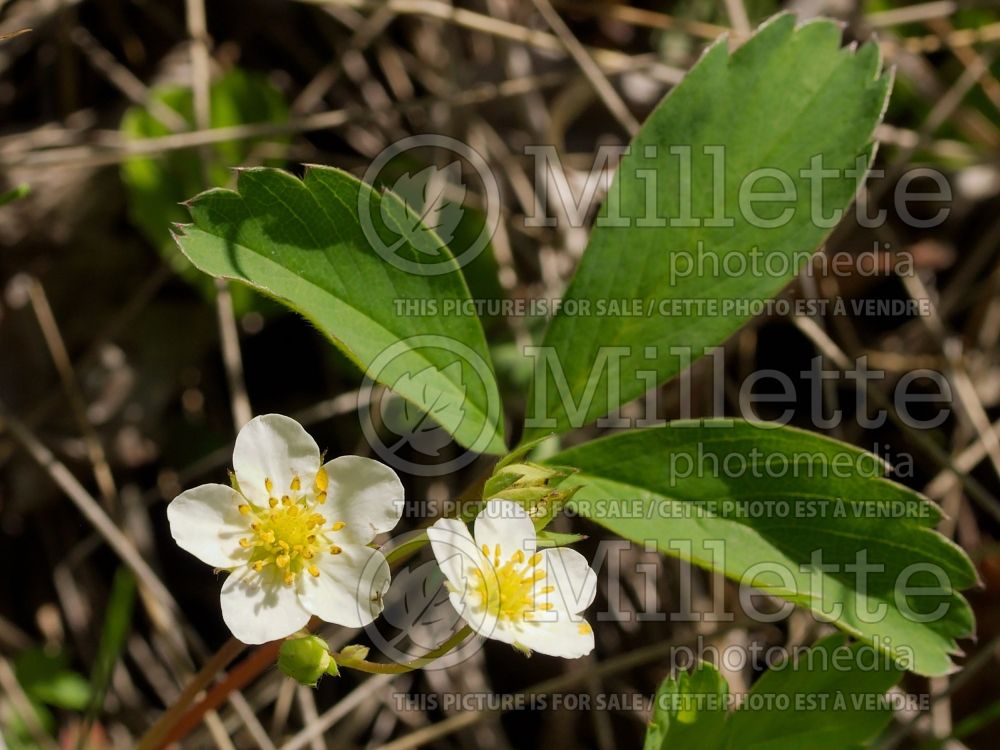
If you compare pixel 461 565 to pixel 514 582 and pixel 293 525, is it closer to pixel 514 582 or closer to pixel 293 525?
pixel 514 582

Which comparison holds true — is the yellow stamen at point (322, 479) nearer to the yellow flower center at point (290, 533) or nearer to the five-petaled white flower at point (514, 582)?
the yellow flower center at point (290, 533)

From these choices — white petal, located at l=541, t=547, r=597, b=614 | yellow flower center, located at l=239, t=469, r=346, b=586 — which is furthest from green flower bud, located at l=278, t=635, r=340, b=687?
white petal, located at l=541, t=547, r=597, b=614

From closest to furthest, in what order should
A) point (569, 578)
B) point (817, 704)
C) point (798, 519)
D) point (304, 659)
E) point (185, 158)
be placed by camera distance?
point (304, 659) → point (569, 578) → point (798, 519) → point (817, 704) → point (185, 158)

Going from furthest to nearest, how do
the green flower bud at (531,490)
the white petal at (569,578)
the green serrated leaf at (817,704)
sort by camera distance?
the green serrated leaf at (817,704) < the white petal at (569,578) < the green flower bud at (531,490)

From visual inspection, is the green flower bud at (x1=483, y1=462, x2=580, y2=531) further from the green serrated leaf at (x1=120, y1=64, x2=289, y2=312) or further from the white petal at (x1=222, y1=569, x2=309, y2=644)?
the green serrated leaf at (x1=120, y1=64, x2=289, y2=312)

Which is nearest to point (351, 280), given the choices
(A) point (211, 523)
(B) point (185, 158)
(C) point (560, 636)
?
(A) point (211, 523)

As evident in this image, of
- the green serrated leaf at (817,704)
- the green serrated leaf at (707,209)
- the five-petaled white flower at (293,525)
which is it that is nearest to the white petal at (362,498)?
the five-petaled white flower at (293,525)
